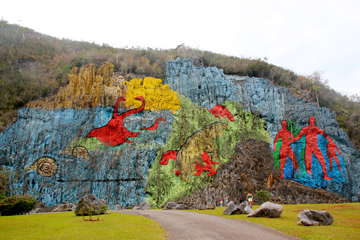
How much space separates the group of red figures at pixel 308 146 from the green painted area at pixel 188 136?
1.90 metres

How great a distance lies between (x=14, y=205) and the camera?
12828 mm

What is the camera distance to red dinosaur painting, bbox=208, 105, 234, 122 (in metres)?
26.9

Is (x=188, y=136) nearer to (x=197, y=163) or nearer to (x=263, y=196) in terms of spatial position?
(x=197, y=163)

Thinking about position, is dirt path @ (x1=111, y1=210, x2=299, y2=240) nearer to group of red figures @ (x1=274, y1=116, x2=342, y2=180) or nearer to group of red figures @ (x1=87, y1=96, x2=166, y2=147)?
group of red figures @ (x1=87, y1=96, x2=166, y2=147)

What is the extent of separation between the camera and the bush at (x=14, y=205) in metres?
12.7

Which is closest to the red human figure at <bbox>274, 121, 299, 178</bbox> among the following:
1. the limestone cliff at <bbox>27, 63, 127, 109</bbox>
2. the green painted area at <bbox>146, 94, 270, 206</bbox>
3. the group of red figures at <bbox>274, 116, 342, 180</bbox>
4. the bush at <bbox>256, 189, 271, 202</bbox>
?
the group of red figures at <bbox>274, 116, 342, 180</bbox>

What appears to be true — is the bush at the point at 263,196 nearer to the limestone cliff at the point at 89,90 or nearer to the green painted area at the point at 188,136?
the green painted area at the point at 188,136

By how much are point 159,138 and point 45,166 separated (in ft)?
34.7

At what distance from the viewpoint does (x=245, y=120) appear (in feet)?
89.7

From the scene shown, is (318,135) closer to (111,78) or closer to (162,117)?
(162,117)

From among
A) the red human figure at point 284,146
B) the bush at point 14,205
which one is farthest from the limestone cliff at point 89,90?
the red human figure at point 284,146

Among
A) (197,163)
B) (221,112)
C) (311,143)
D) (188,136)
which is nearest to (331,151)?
(311,143)

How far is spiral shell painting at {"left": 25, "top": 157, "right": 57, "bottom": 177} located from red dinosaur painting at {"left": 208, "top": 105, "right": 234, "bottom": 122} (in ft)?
53.3

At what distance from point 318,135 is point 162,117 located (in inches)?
663
